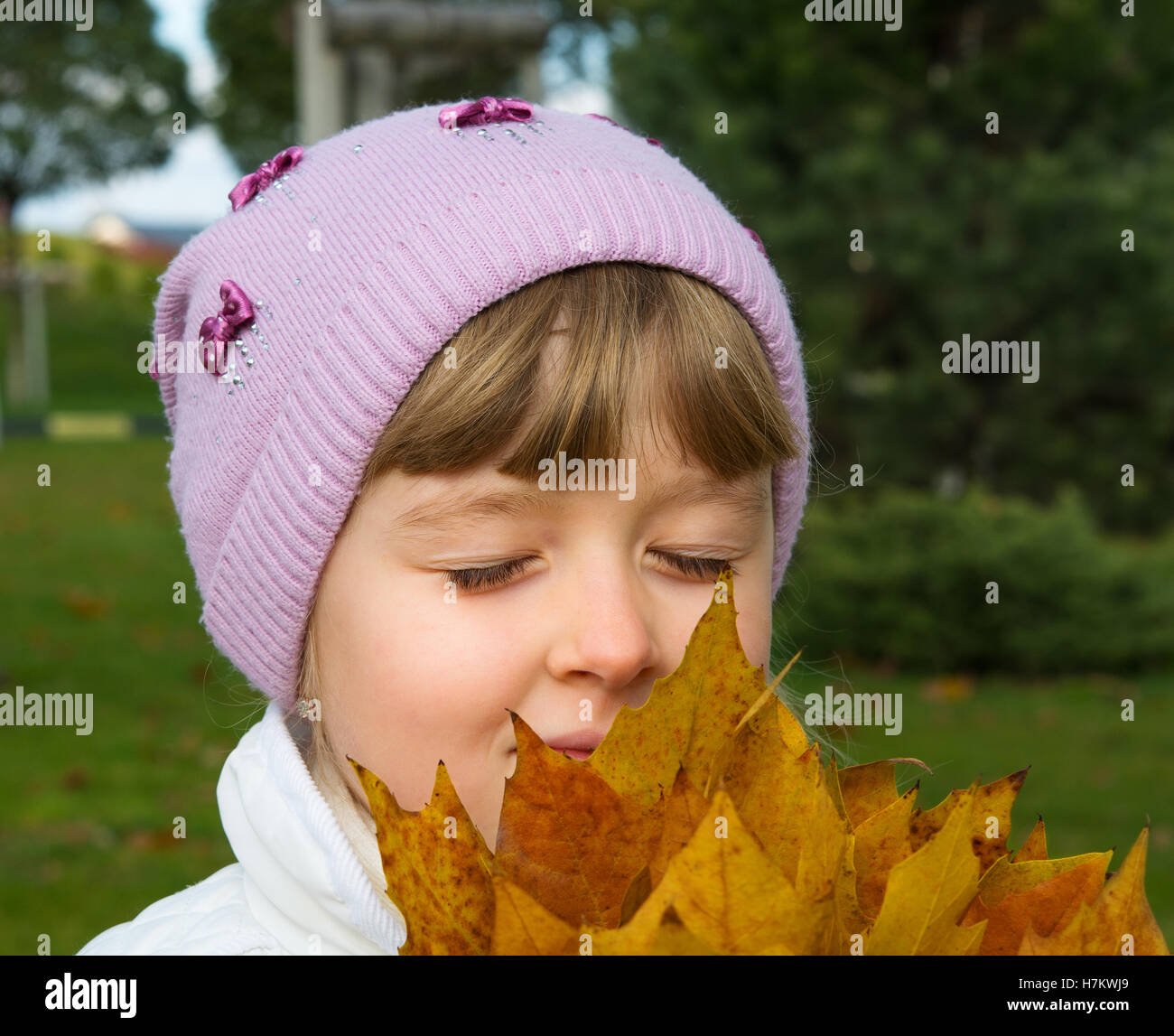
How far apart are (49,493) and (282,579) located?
1406cm

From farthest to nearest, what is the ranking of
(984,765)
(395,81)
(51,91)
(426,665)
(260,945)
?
(51,91), (395,81), (984,765), (260,945), (426,665)

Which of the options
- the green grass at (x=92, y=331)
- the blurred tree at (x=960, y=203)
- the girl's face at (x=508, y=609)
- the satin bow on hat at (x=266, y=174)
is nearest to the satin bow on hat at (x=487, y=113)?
the satin bow on hat at (x=266, y=174)

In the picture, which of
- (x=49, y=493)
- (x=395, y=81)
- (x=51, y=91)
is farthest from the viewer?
(x=51, y=91)

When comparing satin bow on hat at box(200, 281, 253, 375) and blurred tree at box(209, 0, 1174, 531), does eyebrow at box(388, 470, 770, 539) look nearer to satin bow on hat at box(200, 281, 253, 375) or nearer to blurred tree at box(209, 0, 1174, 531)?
satin bow on hat at box(200, 281, 253, 375)

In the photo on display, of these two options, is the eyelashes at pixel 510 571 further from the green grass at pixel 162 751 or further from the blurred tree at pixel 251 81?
A: the blurred tree at pixel 251 81

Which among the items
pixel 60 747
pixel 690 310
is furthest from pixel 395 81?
pixel 690 310

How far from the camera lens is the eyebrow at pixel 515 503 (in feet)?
4.84

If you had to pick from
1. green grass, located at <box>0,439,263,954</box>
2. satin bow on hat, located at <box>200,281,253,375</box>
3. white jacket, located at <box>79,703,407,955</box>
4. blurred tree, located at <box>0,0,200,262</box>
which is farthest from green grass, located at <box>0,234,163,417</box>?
white jacket, located at <box>79,703,407,955</box>

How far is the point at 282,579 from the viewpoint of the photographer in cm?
182

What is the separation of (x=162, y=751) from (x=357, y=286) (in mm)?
5113

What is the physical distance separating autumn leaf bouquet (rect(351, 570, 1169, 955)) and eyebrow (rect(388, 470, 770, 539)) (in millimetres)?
552

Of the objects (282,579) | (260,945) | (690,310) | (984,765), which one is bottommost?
(984,765)

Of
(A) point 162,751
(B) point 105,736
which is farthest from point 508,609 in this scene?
(B) point 105,736

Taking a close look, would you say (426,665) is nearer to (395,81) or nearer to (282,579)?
(282,579)
